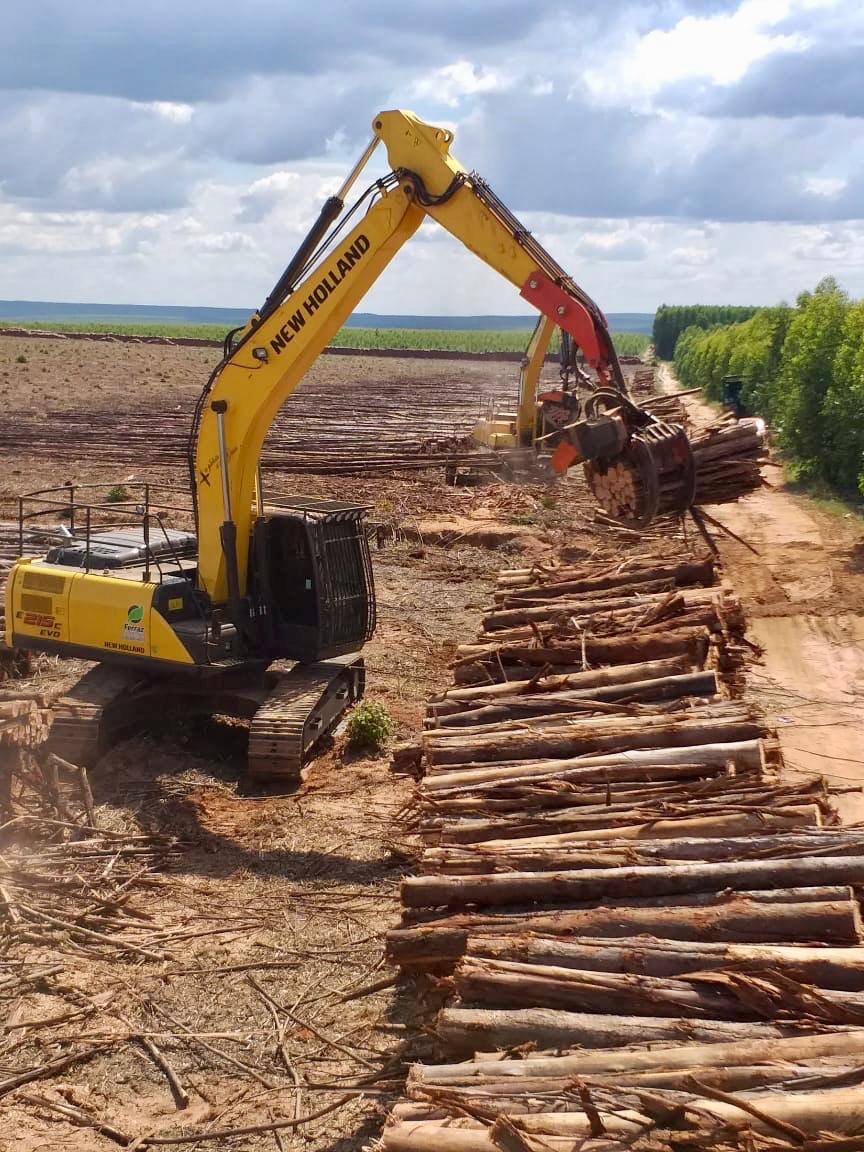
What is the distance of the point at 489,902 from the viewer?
7.08 metres

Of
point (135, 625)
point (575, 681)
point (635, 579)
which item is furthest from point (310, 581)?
point (575, 681)

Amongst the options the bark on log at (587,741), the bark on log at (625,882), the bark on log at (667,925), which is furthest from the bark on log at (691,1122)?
the bark on log at (587,741)

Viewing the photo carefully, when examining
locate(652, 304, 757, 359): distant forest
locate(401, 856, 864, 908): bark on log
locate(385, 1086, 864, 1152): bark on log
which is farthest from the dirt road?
locate(652, 304, 757, 359): distant forest

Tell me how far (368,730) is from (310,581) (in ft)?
5.65

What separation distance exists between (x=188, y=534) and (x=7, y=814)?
4363 millimetres

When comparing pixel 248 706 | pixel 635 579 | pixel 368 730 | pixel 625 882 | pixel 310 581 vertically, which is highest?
pixel 635 579

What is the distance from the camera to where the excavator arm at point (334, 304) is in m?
11.0

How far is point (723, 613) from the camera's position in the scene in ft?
36.1

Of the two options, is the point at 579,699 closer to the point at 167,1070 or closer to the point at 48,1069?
the point at 167,1070

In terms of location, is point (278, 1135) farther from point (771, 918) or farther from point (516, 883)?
point (771, 918)

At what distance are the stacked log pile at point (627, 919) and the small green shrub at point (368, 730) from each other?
223 cm

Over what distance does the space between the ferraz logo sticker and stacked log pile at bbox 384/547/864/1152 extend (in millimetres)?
3316

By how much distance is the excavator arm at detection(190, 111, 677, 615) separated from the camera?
1100cm

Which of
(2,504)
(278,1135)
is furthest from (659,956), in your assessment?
(2,504)
